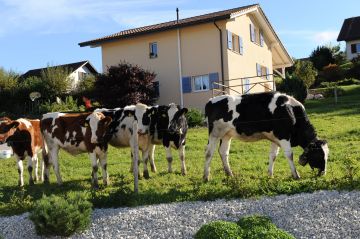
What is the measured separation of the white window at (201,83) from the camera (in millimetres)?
33062

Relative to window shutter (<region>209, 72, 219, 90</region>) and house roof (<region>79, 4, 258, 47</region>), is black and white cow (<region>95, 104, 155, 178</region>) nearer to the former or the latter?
house roof (<region>79, 4, 258, 47</region>)

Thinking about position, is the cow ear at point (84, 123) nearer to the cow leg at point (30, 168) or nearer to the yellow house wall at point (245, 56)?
the cow leg at point (30, 168)

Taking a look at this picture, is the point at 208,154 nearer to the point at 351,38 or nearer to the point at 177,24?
the point at 177,24

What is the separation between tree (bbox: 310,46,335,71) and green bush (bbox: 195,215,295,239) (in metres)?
59.1

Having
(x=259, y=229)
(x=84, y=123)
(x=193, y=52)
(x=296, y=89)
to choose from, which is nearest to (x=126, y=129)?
(x=84, y=123)

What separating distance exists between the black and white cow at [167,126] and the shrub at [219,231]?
6031 millimetres

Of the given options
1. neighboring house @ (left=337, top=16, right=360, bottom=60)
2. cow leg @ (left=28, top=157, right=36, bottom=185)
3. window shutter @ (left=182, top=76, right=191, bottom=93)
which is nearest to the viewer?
cow leg @ (left=28, top=157, right=36, bottom=185)

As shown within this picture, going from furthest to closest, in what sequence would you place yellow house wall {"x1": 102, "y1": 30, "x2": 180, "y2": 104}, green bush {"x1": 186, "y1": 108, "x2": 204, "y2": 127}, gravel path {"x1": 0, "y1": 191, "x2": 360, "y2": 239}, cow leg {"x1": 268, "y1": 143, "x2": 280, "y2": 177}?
1. yellow house wall {"x1": 102, "y1": 30, "x2": 180, "y2": 104}
2. green bush {"x1": 186, "y1": 108, "x2": 204, "y2": 127}
3. cow leg {"x1": 268, "y1": 143, "x2": 280, "y2": 177}
4. gravel path {"x1": 0, "y1": 191, "x2": 360, "y2": 239}

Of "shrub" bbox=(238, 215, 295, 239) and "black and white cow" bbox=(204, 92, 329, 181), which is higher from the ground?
"black and white cow" bbox=(204, 92, 329, 181)

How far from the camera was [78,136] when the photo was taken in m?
13.0

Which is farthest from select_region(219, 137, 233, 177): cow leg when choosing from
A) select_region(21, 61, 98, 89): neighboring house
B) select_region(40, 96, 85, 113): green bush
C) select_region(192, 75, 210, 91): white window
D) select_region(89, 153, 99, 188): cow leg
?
select_region(21, 61, 98, 89): neighboring house

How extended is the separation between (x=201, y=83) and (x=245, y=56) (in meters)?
5.10

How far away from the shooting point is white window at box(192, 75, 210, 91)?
108 ft

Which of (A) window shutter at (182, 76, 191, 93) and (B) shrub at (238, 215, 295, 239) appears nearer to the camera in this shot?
(B) shrub at (238, 215, 295, 239)
